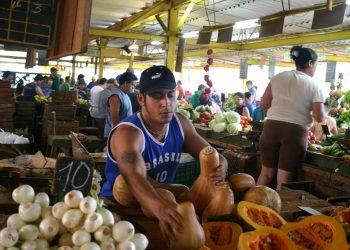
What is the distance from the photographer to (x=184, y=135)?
285 cm

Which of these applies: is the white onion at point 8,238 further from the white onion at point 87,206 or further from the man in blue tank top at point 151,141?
the man in blue tank top at point 151,141

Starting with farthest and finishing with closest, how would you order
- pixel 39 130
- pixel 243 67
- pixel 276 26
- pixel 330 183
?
pixel 243 67 < pixel 39 130 < pixel 276 26 < pixel 330 183

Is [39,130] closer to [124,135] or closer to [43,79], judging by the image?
[43,79]

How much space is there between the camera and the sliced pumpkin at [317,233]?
1767 millimetres


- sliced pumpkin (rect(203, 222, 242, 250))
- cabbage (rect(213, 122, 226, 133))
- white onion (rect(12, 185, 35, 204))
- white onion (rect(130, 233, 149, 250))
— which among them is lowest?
sliced pumpkin (rect(203, 222, 242, 250))

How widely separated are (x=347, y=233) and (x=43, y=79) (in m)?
12.6

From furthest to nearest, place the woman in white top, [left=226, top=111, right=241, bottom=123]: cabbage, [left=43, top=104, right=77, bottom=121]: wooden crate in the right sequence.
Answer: [left=43, top=104, right=77, bottom=121]: wooden crate → [left=226, top=111, right=241, bottom=123]: cabbage → the woman in white top

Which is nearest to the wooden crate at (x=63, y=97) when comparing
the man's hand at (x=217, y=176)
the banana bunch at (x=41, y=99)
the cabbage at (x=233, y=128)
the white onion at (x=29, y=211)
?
the banana bunch at (x=41, y=99)

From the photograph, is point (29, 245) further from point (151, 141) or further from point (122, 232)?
point (151, 141)

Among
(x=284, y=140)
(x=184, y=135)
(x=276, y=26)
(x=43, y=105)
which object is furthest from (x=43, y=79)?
(x=184, y=135)

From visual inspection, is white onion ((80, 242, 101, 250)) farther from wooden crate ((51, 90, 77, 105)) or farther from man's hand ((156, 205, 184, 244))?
wooden crate ((51, 90, 77, 105))

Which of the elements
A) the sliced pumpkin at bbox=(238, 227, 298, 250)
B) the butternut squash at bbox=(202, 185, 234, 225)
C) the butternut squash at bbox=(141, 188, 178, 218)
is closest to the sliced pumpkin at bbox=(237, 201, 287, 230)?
the butternut squash at bbox=(202, 185, 234, 225)

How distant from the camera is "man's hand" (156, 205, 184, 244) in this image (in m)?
1.61

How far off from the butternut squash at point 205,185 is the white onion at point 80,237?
0.93m
